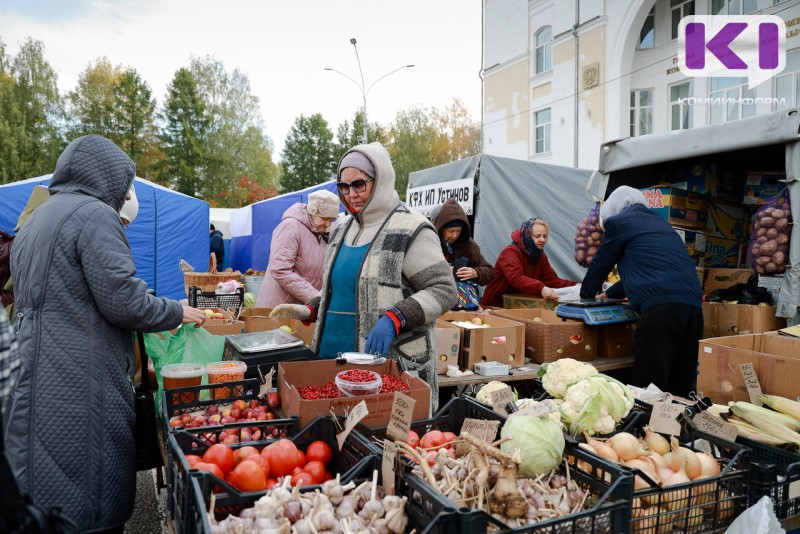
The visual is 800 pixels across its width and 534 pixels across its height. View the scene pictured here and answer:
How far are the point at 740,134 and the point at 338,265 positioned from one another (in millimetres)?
3797

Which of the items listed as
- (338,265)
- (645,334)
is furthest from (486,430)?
(645,334)

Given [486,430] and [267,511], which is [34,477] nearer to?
[267,511]

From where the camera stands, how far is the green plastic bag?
2840mm

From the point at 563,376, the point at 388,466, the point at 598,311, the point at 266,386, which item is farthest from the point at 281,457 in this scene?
the point at 598,311

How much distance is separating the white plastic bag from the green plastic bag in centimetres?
240

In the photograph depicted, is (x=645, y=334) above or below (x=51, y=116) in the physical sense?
below

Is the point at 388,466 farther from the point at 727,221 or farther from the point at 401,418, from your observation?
the point at 727,221

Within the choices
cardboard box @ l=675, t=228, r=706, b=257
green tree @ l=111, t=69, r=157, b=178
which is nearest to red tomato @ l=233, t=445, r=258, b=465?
cardboard box @ l=675, t=228, r=706, b=257

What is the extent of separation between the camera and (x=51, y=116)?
26.3m

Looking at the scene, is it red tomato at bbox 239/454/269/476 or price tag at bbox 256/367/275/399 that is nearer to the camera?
red tomato at bbox 239/454/269/476

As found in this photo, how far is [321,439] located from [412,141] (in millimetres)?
37591

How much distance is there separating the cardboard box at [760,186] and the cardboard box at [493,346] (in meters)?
3.52

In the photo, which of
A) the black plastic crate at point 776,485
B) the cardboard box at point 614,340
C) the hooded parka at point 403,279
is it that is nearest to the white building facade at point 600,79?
the cardboard box at point 614,340

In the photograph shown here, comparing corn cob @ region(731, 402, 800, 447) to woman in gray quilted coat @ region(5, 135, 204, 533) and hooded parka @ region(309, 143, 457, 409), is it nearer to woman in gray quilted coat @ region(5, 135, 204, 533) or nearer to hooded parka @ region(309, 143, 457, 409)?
hooded parka @ region(309, 143, 457, 409)
